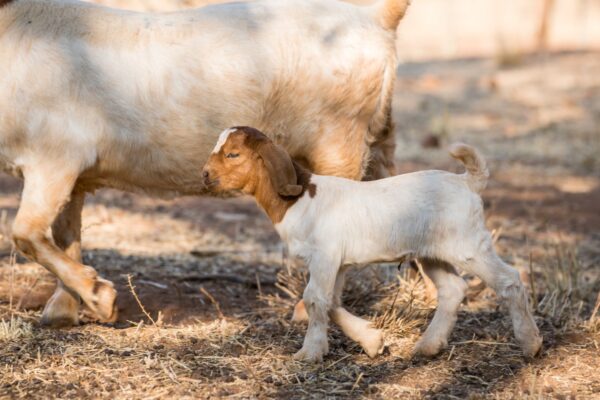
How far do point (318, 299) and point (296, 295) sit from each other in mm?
1150

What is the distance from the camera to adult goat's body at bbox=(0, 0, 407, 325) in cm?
435

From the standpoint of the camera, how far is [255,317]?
4.92 meters

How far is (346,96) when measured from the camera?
4.73m

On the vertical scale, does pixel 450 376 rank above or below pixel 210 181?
below

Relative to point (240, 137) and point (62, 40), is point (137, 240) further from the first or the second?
point (240, 137)

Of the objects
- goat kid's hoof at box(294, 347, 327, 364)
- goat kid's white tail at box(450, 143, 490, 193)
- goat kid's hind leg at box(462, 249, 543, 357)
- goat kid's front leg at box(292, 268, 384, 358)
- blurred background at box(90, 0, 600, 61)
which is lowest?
blurred background at box(90, 0, 600, 61)

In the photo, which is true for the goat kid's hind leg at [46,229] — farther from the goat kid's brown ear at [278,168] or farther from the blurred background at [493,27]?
the blurred background at [493,27]

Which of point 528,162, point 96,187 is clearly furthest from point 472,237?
point 528,162

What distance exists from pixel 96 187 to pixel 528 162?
288 inches

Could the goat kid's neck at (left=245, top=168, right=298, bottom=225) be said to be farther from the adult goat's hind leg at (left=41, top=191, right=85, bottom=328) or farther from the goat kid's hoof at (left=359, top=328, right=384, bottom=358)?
the adult goat's hind leg at (left=41, top=191, right=85, bottom=328)

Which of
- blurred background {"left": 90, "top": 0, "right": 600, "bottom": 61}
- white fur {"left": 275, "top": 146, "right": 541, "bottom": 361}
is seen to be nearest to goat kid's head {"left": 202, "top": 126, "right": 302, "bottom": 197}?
white fur {"left": 275, "top": 146, "right": 541, "bottom": 361}

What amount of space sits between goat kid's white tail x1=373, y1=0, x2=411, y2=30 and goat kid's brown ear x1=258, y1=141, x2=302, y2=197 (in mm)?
1341

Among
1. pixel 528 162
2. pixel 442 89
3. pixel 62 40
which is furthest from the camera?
pixel 442 89

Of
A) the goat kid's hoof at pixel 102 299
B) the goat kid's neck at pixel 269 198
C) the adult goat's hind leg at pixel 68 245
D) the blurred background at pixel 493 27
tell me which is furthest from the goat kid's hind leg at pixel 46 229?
the blurred background at pixel 493 27
